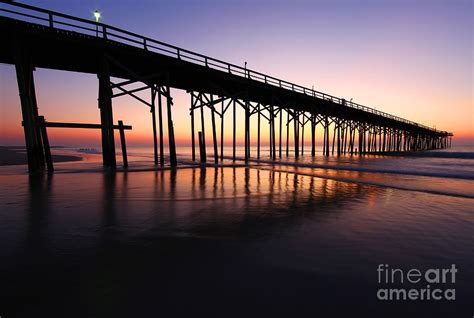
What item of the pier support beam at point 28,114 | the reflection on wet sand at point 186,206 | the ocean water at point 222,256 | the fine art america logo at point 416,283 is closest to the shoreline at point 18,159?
the pier support beam at point 28,114

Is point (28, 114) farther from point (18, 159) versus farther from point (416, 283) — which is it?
point (18, 159)

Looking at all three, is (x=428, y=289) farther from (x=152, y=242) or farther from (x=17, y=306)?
(x=17, y=306)

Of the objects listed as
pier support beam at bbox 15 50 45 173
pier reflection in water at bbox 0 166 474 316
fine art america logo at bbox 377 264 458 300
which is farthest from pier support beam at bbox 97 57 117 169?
fine art america logo at bbox 377 264 458 300

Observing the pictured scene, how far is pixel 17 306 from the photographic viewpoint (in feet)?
5.64

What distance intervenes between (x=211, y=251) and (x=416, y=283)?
191cm

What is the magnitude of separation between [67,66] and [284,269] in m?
14.7

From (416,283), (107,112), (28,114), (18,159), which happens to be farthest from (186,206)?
(18,159)

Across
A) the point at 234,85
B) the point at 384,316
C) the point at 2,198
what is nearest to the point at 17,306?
the point at 384,316

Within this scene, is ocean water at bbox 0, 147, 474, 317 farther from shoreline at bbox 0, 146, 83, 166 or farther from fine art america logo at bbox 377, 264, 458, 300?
shoreline at bbox 0, 146, 83, 166

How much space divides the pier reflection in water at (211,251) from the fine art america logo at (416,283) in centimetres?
9

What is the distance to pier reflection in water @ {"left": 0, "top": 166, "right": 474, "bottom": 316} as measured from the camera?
Result: 1.85 metres

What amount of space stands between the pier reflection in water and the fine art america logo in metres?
0.09

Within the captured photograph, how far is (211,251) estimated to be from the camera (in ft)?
8.97

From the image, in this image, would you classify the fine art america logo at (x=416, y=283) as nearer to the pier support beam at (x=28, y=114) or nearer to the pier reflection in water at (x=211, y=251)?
the pier reflection in water at (x=211, y=251)
